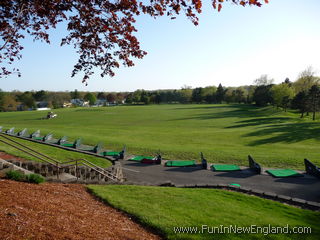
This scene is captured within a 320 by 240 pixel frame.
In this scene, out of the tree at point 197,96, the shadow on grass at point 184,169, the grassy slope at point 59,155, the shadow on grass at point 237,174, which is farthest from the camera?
the tree at point 197,96

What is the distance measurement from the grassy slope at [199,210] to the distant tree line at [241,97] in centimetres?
6348

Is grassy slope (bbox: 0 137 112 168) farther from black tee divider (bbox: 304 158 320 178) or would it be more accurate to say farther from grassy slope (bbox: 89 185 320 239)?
black tee divider (bbox: 304 158 320 178)

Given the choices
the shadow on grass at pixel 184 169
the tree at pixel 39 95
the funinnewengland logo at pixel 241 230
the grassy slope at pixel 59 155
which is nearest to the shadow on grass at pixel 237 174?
the shadow on grass at pixel 184 169

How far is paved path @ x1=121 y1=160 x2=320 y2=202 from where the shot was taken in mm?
13312

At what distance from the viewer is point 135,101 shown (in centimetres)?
17075

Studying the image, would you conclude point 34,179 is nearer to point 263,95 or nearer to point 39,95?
point 263,95

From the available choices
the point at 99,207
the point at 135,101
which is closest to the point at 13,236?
the point at 99,207

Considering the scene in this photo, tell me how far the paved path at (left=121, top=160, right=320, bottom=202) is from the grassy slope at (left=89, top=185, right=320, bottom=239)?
436 centimetres

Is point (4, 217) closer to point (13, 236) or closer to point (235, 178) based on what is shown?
point (13, 236)

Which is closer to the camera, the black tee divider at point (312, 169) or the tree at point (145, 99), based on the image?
the black tee divider at point (312, 169)

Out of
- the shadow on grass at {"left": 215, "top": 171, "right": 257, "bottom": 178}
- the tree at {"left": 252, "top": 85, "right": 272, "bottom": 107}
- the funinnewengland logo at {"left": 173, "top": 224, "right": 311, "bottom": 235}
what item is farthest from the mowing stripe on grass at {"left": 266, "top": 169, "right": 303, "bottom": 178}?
the tree at {"left": 252, "top": 85, "right": 272, "bottom": 107}

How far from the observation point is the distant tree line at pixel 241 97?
6850cm

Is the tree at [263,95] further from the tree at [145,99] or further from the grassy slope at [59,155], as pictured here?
the grassy slope at [59,155]

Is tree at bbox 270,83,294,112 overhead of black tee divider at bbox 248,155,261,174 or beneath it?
overhead
